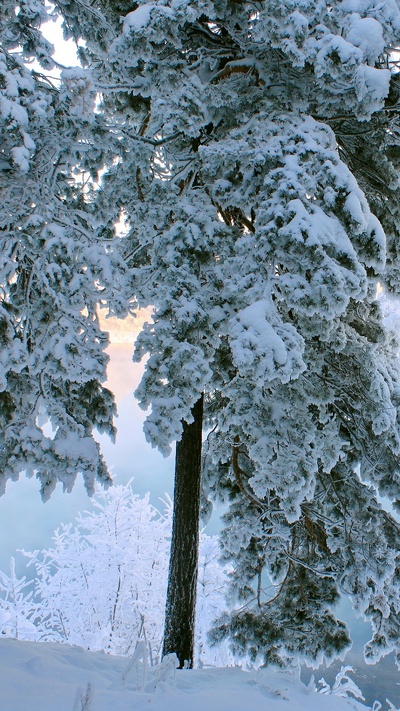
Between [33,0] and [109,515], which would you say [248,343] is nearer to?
[33,0]

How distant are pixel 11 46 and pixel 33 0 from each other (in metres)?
0.51

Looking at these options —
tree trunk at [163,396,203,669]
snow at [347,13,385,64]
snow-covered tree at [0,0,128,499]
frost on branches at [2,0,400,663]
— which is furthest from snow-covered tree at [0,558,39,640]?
snow at [347,13,385,64]

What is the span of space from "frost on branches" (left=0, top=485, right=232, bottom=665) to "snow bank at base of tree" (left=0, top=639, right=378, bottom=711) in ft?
38.5

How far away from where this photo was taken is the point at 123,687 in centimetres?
432

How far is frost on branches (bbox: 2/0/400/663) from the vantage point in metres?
4.98

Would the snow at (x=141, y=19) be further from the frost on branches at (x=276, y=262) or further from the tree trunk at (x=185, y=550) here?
the tree trunk at (x=185, y=550)

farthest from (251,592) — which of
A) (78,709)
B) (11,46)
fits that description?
(11,46)

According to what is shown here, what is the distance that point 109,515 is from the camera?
57.1 ft

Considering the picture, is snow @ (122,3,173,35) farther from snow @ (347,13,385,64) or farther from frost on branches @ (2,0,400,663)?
snow @ (347,13,385,64)

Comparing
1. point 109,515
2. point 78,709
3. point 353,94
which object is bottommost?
point 78,709

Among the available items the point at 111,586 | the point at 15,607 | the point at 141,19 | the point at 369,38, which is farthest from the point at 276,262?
the point at 15,607

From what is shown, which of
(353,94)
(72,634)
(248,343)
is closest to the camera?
(248,343)

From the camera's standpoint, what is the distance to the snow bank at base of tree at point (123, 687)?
3697 mm

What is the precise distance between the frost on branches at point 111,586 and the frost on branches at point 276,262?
9.09m
